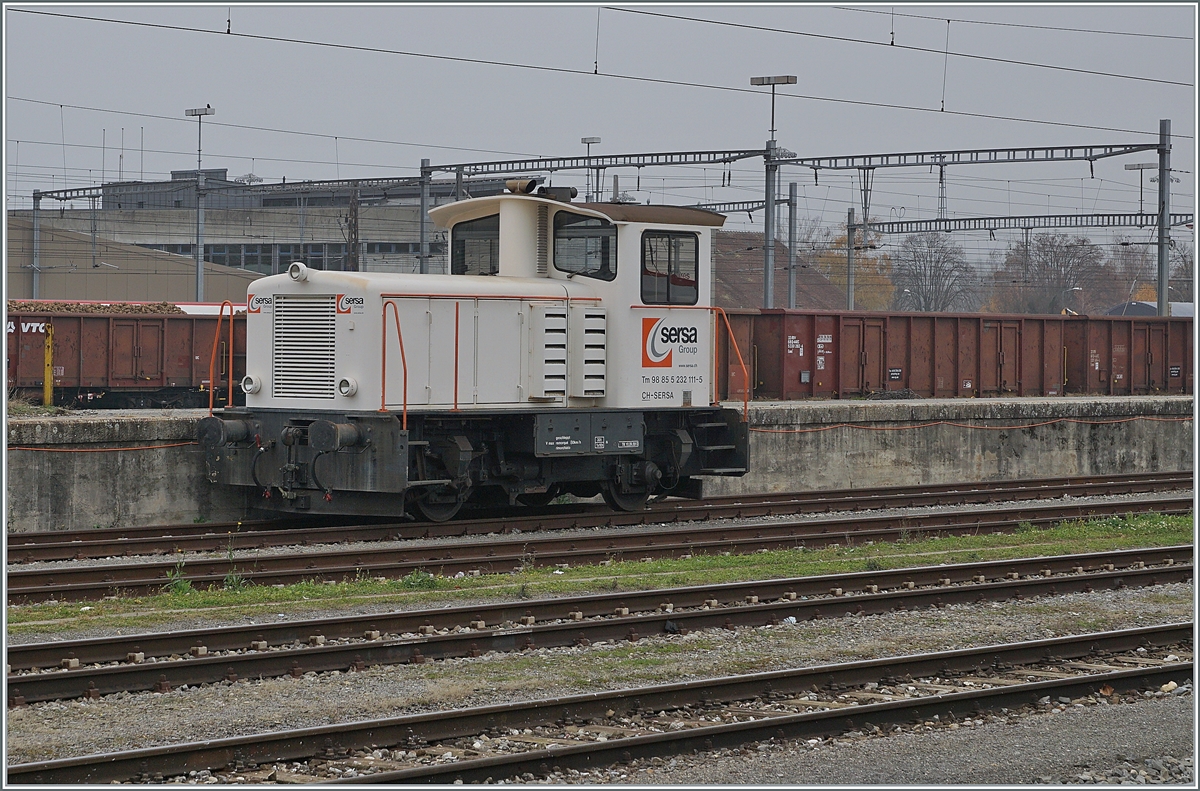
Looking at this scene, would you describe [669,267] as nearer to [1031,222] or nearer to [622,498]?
[622,498]

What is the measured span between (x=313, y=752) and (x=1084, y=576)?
25.2ft

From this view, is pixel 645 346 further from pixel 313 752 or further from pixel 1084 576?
pixel 313 752

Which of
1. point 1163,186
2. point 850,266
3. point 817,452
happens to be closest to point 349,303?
point 817,452

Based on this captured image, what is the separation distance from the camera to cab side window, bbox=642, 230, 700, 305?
14.7 metres

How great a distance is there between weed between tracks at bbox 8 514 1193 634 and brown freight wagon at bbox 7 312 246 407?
17341 millimetres

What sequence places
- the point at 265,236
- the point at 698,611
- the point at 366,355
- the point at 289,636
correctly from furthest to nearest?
the point at 265,236
the point at 366,355
the point at 698,611
the point at 289,636

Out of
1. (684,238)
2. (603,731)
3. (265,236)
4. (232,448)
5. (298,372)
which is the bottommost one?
(603,731)

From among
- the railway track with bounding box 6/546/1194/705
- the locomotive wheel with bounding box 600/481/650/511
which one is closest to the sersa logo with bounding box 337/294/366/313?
the locomotive wheel with bounding box 600/481/650/511

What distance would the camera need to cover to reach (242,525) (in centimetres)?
1458

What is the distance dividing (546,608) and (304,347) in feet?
18.0

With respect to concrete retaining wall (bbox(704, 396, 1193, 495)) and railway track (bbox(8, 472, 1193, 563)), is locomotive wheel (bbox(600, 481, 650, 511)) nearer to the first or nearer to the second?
railway track (bbox(8, 472, 1193, 563))

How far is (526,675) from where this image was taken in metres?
7.94

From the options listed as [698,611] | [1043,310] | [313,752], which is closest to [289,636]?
[313,752]

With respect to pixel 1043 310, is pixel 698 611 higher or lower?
lower
